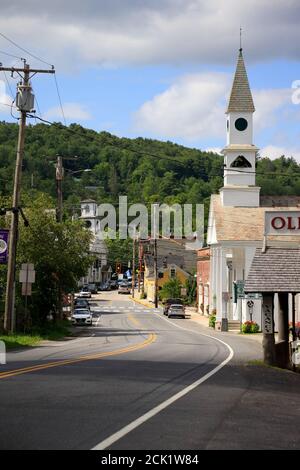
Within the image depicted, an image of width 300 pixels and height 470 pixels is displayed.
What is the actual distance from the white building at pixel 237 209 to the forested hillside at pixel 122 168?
1034 centimetres

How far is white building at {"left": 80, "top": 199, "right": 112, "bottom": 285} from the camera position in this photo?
125m

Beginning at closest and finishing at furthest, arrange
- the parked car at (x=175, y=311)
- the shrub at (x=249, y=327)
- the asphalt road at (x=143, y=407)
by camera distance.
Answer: the asphalt road at (x=143, y=407)
the shrub at (x=249, y=327)
the parked car at (x=175, y=311)

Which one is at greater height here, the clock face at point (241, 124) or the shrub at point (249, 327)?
the clock face at point (241, 124)

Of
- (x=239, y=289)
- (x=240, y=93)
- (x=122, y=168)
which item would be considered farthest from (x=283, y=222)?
(x=122, y=168)

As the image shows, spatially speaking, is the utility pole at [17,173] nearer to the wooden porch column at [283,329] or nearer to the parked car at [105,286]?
the wooden porch column at [283,329]

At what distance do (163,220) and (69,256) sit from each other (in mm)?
86758

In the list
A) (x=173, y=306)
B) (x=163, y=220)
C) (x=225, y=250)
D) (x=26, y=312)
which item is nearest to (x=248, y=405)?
(x=26, y=312)

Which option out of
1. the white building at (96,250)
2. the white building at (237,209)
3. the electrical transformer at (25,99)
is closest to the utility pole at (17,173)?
the electrical transformer at (25,99)

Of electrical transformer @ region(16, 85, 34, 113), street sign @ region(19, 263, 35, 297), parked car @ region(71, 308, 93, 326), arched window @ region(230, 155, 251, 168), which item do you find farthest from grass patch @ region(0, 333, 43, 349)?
arched window @ region(230, 155, 251, 168)

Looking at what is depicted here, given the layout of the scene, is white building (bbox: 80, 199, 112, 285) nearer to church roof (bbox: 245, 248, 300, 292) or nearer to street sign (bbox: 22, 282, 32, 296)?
street sign (bbox: 22, 282, 32, 296)

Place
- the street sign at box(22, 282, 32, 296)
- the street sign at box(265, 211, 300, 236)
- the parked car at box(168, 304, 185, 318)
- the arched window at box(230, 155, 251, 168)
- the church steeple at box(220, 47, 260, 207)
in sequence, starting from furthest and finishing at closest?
the parked car at box(168, 304, 185, 318), the arched window at box(230, 155, 251, 168), the church steeple at box(220, 47, 260, 207), the street sign at box(22, 282, 32, 296), the street sign at box(265, 211, 300, 236)

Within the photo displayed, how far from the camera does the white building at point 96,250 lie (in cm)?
12471

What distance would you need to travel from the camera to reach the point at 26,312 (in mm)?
41844
